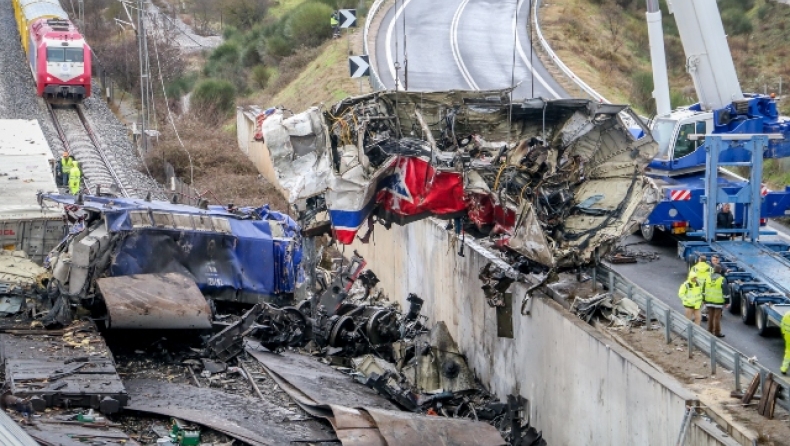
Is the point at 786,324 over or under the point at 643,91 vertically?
under

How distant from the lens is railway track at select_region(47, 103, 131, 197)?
108 ft

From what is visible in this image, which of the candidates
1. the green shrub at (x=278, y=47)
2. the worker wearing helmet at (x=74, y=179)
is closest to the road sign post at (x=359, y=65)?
the worker wearing helmet at (x=74, y=179)

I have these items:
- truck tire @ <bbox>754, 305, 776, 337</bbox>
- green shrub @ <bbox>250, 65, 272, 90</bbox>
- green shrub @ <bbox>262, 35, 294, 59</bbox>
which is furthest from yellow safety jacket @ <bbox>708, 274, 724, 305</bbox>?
green shrub @ <bbox>262, 35, 294, 59</bbox>

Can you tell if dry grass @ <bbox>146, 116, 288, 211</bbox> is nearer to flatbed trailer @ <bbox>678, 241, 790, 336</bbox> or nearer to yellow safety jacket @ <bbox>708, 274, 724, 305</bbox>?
flatbed trailer @ <bbox>678, 241, 790, 336</bbox>

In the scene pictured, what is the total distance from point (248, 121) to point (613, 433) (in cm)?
2597

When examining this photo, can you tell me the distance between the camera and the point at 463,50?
147 ft

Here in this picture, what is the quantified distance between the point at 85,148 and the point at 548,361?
2329cm

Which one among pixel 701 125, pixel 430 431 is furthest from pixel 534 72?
pixel 430 431

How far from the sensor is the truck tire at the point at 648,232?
24.1m

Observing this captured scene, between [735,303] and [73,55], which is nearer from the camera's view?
[735,303]

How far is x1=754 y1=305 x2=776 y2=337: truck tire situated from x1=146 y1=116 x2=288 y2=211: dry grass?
56.8 feet

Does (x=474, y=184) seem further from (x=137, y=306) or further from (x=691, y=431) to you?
(x=691, y=431)

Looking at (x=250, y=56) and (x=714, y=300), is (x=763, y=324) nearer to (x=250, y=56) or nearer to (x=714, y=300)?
(x=714, y=300)

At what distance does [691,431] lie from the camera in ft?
42.2
